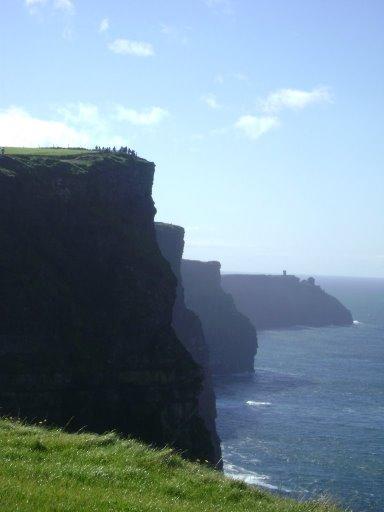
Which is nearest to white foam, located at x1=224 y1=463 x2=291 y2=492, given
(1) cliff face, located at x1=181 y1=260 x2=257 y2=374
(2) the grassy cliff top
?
(2) the grassy cliff top

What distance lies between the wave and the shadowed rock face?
161 cm

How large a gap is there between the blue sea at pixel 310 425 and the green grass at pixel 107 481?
9639 millimetres

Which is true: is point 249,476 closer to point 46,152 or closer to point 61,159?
point 61,159

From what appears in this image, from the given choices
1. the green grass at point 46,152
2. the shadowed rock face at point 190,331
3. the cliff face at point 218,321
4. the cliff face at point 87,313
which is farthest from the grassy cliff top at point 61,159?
the cliff face at point 218,321

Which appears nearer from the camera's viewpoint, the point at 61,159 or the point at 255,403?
the point at 61,159

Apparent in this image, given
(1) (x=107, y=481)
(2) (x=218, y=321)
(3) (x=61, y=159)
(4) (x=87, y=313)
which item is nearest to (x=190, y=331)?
(3) (x=61, y=159)

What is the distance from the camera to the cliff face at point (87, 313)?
139 ft

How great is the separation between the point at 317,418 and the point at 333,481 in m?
26.9

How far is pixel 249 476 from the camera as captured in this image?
56656mm

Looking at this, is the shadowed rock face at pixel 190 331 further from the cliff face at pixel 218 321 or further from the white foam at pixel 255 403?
the cliff face at pixel 218 321

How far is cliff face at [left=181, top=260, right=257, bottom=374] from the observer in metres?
130

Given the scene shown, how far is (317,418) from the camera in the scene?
81.2 m

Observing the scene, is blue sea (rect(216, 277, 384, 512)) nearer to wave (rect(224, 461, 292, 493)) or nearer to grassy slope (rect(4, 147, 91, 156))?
wave (rect(224, 461, 292, 493))

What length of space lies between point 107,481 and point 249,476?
46713 millimetres
